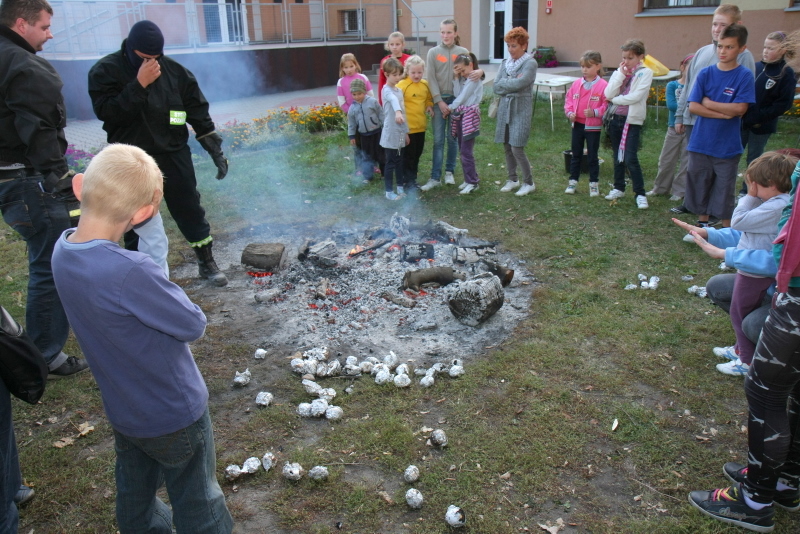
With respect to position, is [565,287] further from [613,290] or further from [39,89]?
[39,89]

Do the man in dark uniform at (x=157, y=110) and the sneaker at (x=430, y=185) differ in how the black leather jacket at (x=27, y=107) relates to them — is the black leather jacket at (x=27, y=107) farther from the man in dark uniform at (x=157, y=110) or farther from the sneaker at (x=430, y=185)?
the sneaker at (x=430, y=185)

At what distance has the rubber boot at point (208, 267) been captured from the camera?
5.62 metres

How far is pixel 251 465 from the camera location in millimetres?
3289

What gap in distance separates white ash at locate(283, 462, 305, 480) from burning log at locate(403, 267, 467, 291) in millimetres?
2380

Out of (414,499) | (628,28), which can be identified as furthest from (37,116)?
(628,28)

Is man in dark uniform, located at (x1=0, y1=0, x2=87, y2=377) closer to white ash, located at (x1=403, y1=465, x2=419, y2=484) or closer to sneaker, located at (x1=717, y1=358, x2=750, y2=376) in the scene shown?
white ash, located at (x1=403, y1=465, x2=419, y2=484)

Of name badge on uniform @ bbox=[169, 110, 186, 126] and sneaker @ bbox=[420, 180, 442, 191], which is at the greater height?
name badge on uniform @ bbox=[169, 110, 186, 126]

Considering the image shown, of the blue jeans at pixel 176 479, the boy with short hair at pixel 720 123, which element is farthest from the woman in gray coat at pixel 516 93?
the blue jeans at pixel 176 479

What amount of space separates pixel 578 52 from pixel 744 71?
1147 centimetres

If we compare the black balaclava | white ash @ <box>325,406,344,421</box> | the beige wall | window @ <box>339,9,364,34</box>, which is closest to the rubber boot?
the black balaclava

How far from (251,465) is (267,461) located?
9 centimetres

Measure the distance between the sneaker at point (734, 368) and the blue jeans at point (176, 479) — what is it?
347cm

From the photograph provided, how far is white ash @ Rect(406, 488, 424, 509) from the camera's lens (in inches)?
119

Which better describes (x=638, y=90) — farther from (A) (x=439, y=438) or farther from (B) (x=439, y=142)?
(A) (x=439, y=438)
